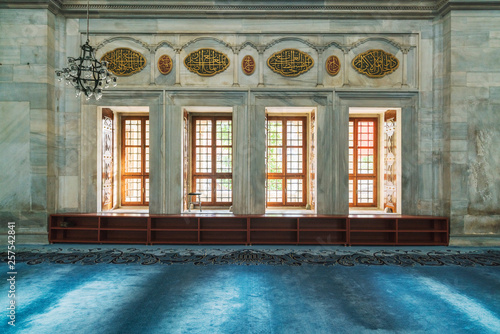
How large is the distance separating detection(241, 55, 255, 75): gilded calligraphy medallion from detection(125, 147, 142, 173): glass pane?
3530mm

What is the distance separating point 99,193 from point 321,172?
4.93 meters

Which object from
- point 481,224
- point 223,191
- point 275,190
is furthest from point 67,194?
point 481,224

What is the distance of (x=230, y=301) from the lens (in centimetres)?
398

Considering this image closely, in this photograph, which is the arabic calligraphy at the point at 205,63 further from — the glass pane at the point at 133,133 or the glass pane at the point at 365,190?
the glass pane at the point at 365,190

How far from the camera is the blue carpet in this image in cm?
340

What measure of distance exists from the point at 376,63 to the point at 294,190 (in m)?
3.50

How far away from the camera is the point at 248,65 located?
7145mm

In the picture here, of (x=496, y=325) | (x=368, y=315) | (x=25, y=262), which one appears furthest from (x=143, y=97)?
(x=496, y=325)

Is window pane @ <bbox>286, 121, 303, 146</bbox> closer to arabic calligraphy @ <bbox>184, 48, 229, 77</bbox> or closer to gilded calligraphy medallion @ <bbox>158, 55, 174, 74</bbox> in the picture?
arabic calligraphy @ <bbox>184, 48, 229, 77</bbox>

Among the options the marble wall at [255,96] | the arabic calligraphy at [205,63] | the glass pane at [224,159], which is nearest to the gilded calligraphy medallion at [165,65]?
the marble wall at [255,96]

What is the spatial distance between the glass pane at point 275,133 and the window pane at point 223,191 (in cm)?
154

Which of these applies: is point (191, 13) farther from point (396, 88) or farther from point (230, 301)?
point (230, 301)

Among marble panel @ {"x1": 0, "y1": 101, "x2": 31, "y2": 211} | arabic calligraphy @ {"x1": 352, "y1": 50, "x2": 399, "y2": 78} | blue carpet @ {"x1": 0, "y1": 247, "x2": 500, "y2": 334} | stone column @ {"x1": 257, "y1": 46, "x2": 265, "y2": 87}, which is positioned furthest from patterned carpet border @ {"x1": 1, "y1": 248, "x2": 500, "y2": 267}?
arabic calligraphy @ {"x1": 352, "y1": 50, "x2": 399, "y2": 78}

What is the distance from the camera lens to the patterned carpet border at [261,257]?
Result: 5.56 meters
